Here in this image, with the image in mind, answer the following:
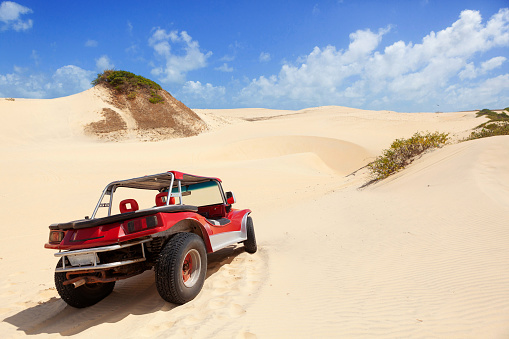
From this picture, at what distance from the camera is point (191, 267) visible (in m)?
3.94

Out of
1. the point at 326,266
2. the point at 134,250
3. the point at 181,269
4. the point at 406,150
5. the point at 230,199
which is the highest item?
the point at 406,150

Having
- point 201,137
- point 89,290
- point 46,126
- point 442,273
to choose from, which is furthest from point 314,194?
point 46,126

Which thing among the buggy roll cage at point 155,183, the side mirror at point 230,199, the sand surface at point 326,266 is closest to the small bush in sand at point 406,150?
the sand surface at point 326,266

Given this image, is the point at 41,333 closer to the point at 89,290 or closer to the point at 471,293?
the point at 89,290

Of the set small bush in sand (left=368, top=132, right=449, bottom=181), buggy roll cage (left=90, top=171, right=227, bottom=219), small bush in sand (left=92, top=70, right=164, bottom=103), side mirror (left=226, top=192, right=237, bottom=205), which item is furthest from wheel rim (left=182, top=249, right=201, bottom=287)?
small bush in sand (left=92, top=70, right=164, bottom=103)

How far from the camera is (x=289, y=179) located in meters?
16.5

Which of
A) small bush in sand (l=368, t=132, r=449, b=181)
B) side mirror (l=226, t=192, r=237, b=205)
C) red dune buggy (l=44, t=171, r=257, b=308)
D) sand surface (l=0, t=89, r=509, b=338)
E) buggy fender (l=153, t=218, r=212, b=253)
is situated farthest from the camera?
small bush in sand (l=368, t=132, r=449, b=181)

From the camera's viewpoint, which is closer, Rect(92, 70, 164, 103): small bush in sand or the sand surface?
the sand surface

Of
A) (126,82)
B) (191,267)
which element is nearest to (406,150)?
(191,267)

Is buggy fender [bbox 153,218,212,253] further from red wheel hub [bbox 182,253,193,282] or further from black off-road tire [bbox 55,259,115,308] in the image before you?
black off-road tire [bbox 55,259,115,308]

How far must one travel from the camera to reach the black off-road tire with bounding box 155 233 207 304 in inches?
134

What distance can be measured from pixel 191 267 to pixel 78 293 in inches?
57.1

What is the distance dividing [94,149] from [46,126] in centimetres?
1136

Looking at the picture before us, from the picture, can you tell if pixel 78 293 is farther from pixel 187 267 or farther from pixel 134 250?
pixel 187 267
